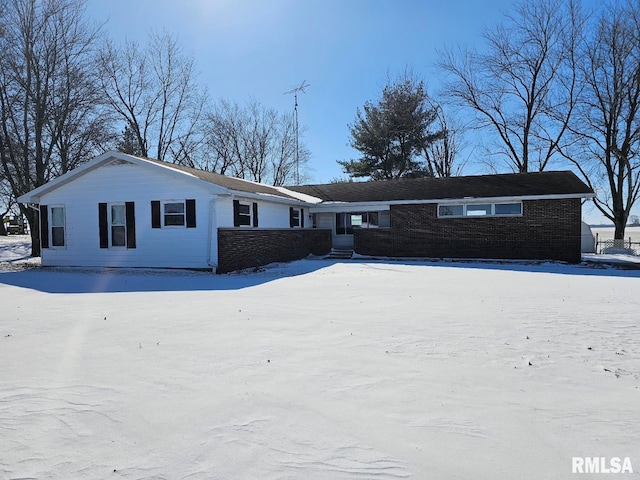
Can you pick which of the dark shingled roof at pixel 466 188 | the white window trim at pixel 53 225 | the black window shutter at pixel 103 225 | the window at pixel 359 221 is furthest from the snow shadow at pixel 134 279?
the dark shingled roof at pixel 466 188

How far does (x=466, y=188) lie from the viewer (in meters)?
18.5

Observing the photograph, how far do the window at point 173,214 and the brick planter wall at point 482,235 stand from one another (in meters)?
9.20

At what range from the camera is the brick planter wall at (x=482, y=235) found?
16.1 m

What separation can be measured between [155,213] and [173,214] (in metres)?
0.70

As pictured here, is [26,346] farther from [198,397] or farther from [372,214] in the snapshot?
[372,214]

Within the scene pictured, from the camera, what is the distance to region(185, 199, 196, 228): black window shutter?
13.4 metres

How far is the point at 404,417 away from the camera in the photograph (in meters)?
2.98

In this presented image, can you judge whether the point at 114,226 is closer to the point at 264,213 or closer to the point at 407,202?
the point at 264,213

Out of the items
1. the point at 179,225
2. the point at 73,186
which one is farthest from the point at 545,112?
the point at 73,186

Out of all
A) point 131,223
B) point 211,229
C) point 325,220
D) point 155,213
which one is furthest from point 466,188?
point 131,223

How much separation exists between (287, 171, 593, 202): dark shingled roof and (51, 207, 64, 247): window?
12305 millimetres

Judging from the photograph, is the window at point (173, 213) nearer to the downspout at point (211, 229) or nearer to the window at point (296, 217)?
the downspout at point (211, 229)

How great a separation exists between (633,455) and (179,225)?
1329cm

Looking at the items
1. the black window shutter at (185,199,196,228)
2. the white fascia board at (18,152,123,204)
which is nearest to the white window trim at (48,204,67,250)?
the white fascia board at (18,152,123,204)
